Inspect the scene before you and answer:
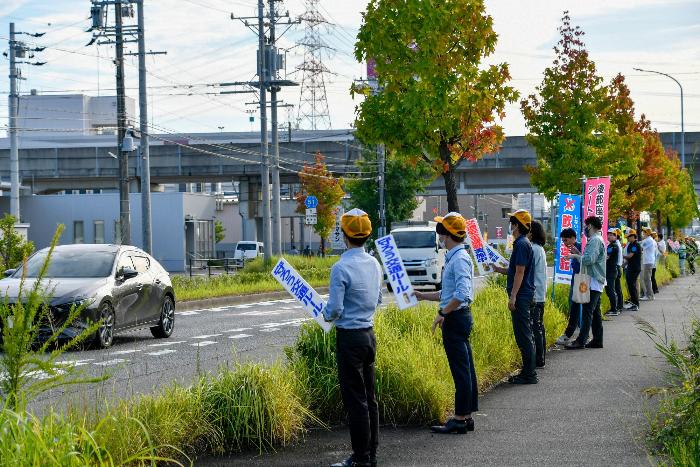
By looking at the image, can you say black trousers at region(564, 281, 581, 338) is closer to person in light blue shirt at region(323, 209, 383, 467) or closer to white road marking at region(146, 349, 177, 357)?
white road marking at region(146, 349, 177, 357)

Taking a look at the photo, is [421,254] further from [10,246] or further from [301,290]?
[301,290]

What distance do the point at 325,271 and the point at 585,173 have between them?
12422 mm

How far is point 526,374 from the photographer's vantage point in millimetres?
11117

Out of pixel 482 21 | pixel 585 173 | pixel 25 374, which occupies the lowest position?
pixel 25 374

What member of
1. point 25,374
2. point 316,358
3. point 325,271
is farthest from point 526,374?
point 325,271

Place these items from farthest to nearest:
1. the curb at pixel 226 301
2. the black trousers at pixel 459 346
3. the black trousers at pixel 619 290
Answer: the curb at pixel 226 301 → the black trousers at pixel 619 290 → the black trousers at pixel 459 346

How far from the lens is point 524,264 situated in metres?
11.0

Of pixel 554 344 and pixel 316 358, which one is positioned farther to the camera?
pixel 554 344

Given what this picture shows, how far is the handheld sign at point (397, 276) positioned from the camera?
28.2ft

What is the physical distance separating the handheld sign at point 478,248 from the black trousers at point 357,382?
6.31m

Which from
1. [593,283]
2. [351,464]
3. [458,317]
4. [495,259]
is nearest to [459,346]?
[458,317]

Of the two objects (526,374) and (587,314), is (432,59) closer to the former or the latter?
(587,314)

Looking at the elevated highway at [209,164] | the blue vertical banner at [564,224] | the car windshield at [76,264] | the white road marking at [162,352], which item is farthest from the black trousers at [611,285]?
the elevated highway at [209,164]

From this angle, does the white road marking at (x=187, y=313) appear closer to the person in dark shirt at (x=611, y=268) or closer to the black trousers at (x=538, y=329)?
the person in dark shirt at (x=611, y=268)
